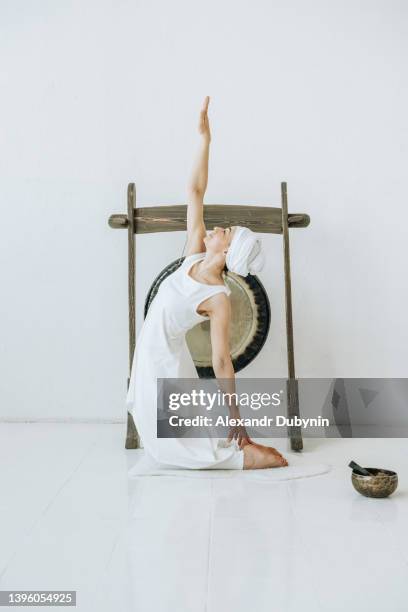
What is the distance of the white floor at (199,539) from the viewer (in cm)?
179

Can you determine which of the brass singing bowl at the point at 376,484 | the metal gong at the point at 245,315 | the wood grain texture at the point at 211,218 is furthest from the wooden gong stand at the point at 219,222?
the brass singing bowl at the point at 376,484

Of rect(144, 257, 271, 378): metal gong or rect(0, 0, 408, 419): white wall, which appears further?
rect(0, 0, 408, 419): white wall

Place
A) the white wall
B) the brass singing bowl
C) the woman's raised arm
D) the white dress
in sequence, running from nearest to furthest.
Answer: the brass singing bowl, the white dress, the woman's raised arm, the white wall

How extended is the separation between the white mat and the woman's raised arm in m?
0.95

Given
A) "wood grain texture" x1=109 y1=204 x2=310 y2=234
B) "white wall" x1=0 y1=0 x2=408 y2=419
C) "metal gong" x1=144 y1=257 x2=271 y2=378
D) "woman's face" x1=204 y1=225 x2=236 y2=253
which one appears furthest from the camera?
"white wall" x1=0 y1=0 x2=408 y2=419

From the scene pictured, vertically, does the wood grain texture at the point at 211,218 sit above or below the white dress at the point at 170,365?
above

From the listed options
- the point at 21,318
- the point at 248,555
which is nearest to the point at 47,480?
the point at 248,555

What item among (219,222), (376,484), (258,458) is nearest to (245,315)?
(219,222)

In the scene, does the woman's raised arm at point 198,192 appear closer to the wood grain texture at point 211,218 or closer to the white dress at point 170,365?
the white dress at point 170,365

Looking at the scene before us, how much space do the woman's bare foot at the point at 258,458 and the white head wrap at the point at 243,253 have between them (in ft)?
2.43

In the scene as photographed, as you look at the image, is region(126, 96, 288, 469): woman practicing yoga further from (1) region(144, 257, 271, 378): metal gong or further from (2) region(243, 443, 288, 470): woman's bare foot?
(1) region(144, 257, 271, 378): metal gong

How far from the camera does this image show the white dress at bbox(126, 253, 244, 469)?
3.03 m

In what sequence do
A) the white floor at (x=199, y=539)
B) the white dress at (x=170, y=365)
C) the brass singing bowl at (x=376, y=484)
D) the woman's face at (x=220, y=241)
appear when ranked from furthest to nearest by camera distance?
the woman's face at (x=220, y=241)
the white dress at (x=170, y=365)
the brass singing bowl at (x=376, y=484)
the white floor at (x=199, y=539)

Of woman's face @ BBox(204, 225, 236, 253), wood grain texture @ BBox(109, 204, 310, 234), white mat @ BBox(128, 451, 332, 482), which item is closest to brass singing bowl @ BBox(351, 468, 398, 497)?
white mat @ BBox(128, 451, 332, 482)
